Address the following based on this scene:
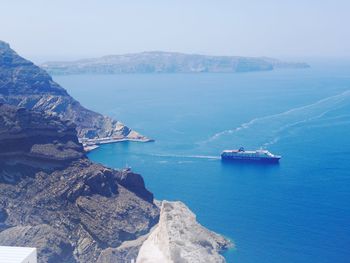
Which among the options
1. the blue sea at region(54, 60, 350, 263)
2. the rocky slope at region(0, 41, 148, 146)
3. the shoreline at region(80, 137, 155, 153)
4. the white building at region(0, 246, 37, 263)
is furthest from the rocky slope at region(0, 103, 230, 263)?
the rocky slope at region(0, 41, 148, 146)

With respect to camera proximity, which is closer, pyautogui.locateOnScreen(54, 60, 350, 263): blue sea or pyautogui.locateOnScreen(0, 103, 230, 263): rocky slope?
pyautogui.locateOnScreen(0, 103, 230, 263): rocky slope

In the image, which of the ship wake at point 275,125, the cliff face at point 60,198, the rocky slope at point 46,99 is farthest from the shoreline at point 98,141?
the cliff face at point 60,198

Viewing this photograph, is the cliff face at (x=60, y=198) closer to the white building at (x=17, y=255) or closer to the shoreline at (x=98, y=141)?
the white building at (x=17, y=255)

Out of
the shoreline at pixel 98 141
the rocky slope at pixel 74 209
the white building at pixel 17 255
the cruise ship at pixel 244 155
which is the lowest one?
the shoreline at pixel 98 141

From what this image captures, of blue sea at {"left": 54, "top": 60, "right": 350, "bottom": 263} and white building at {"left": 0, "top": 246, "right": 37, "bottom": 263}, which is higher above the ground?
white building at {"left": 0, "top": 246, "right": 37, "bottom": 263}

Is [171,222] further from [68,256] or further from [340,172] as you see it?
[340,172]

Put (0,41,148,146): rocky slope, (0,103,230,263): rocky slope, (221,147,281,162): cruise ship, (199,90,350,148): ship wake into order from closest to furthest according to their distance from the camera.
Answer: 1. (0,103,230,263): rocky slope
2. (221,147,281,162): cruise ship
3. (199,90,350,148): ship wake
4. (0,41,148,146): rocky slope

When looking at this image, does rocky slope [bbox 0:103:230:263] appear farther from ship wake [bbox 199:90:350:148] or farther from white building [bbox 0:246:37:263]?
ship wake [bbox 199:90:350:148]
